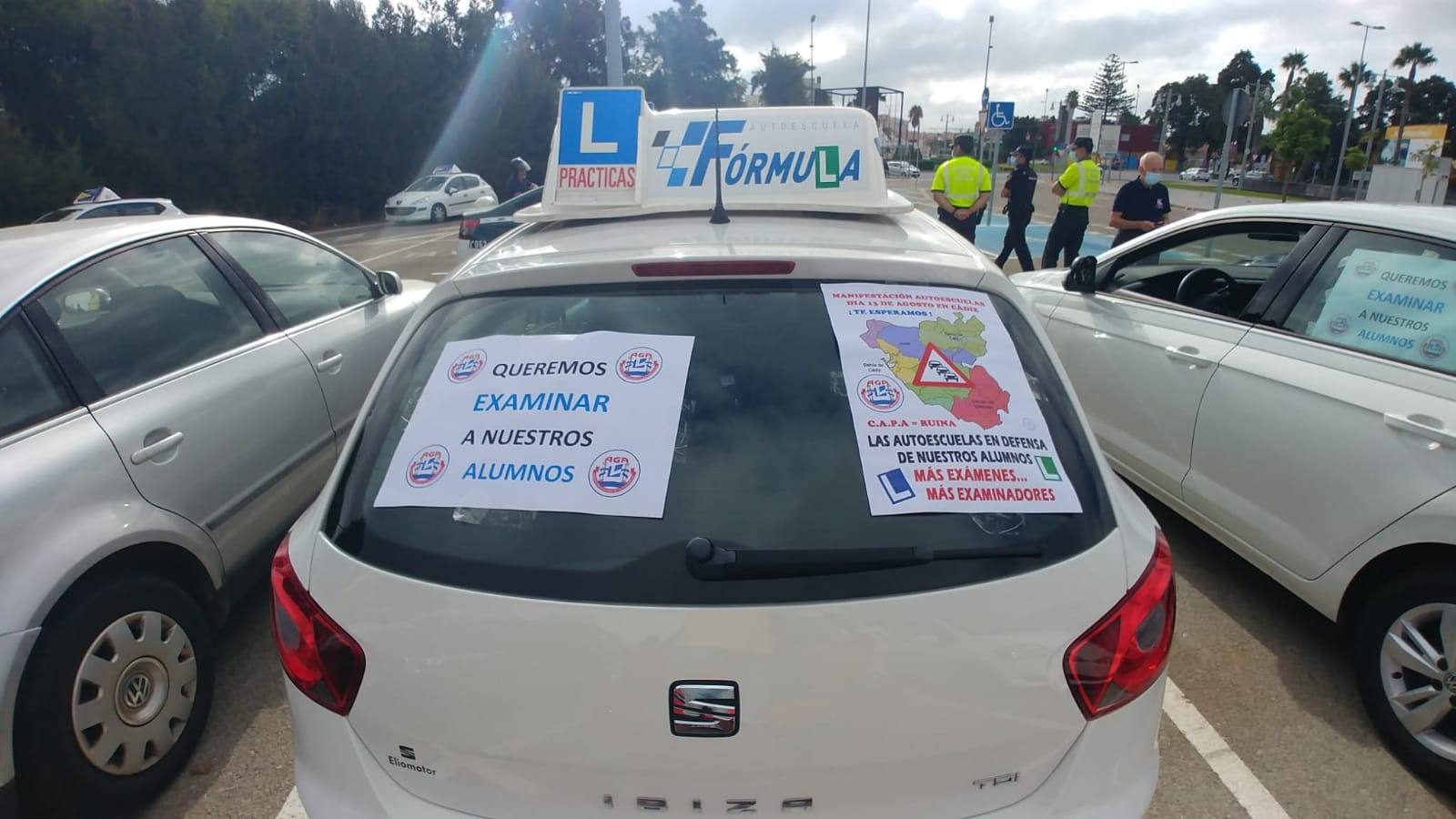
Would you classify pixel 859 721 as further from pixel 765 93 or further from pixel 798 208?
pixel 765 93

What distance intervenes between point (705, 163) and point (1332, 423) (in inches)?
93.4

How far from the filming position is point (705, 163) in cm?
290

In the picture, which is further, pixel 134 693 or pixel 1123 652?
pixel 134 693

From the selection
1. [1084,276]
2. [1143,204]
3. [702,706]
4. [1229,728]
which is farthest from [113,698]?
[1143,204]

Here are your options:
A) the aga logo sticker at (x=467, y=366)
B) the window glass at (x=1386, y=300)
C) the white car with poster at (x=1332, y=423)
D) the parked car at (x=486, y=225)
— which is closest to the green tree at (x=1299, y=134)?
the parked car at (x=486, y=225)

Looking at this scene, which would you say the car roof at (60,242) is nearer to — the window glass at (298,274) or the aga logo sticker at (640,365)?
the window glass at (298,274)

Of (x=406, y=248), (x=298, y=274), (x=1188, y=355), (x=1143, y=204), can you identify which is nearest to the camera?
(x=1188, y=355)

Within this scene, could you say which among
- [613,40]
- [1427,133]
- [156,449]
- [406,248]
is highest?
[613,40]

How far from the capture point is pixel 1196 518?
3.59 metres

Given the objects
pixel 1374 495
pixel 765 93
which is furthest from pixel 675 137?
pixel 765 93

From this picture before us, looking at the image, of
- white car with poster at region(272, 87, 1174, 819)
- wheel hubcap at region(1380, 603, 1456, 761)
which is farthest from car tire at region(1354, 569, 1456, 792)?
white car with poster at region(272, 87, 1174, 819)

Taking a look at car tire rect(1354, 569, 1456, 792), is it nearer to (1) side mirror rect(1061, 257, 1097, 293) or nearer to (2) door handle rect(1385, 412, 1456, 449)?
(2) door handle rect(1385, 412, 1456, 449)

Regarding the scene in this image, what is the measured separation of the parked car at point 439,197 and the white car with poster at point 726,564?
26.6 m

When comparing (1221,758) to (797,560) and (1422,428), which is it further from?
(797,560)
